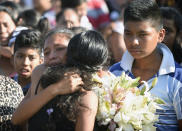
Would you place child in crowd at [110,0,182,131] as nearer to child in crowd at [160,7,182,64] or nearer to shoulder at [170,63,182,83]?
shoulder at [170,63,182,83]

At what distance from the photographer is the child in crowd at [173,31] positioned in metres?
4.45

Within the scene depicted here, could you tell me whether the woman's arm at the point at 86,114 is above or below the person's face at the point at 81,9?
below

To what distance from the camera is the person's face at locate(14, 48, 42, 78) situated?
4.68 metres

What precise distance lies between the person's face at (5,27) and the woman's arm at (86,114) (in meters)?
3.17

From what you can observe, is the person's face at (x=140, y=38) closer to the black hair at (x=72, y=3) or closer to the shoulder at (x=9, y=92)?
the shoulder at (x=9, y=92)

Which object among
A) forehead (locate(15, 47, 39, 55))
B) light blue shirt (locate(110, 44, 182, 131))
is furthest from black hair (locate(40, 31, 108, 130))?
forehead (locate(15, 47, 39, 55))

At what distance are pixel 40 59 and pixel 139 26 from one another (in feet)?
5.46

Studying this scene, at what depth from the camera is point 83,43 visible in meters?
3.00

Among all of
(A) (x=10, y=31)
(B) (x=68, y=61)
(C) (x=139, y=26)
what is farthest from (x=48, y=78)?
(A) (x=10, y=31)

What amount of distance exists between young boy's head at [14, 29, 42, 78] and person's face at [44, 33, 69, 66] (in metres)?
1.09

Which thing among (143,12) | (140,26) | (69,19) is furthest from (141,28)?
(69,19)

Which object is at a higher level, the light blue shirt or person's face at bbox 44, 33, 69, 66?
person's face at bbox 44, 33, 69, 66

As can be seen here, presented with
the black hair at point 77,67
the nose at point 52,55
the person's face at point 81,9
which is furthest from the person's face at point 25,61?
the person's face at point 81,9

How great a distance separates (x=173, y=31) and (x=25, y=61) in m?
1.70
